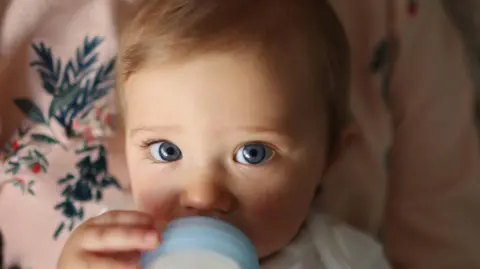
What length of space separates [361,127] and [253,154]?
0.27m

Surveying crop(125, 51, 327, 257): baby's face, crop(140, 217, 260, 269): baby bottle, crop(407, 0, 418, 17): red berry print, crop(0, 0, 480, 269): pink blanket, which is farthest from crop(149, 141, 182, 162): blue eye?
crop(407, 0, 418, 17): red berry print

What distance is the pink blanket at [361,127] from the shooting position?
893 millimetres

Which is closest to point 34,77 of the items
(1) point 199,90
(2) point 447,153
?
(1) point 199,90

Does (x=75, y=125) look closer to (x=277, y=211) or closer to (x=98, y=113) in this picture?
(x=98, y=113)

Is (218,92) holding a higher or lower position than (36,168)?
higher

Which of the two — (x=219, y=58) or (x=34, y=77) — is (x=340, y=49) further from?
(x=34, y=77)

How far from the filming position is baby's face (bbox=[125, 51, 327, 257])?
25.0 inches

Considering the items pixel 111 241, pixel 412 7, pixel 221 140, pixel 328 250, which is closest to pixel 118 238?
pixel 111 241

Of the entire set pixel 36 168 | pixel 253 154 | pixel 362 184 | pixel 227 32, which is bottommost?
pixel 362 184

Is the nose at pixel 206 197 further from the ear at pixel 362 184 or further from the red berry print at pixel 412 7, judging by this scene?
the red berry print at pixel 412 7

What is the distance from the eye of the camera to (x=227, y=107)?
0.64m

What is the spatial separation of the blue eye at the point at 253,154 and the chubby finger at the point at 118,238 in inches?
4.2

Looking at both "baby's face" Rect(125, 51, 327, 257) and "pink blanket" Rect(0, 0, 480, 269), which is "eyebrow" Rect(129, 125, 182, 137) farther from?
"pink blanket" Rect(0, 0, 480, 269)

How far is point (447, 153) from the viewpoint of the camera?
0.92m
